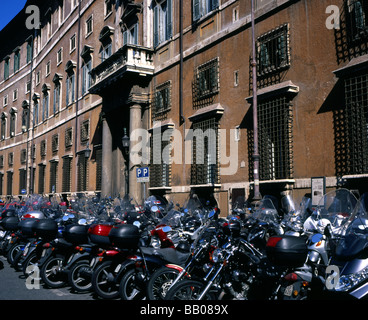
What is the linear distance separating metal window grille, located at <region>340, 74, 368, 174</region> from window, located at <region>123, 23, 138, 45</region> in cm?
1275

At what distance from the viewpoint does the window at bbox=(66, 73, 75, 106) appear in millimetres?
28453

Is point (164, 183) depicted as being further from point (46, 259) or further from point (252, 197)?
point (46, 259)

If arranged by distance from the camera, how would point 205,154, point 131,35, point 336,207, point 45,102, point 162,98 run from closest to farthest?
point 336,207 < point 205,154 < point 162,98 < point 131,35 < point 45,102

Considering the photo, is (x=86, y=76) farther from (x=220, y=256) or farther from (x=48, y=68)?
(x=220, y=256)

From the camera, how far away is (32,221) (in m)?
8.86

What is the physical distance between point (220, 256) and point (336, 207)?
1.71 metres

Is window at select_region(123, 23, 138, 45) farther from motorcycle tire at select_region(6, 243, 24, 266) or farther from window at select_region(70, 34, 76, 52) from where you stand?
motorcycle tire at select_region(6, 243, 24, 266)

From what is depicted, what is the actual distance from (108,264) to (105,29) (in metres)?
19.0

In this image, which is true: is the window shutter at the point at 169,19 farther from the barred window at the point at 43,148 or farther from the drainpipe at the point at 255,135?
the barred window at the point at 43,148

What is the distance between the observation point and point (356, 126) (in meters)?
9.85

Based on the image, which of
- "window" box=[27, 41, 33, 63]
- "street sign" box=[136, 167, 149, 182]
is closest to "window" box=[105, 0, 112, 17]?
"street sign" box=[136, 167, 149, 182]

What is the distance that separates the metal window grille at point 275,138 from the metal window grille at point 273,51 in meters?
0.98

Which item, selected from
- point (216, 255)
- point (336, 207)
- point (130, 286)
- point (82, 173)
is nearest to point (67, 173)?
point (82, 173)

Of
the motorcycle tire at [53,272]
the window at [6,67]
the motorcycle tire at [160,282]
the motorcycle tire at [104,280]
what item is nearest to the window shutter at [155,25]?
the motorcycle tire at [53,272]
